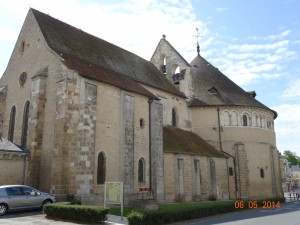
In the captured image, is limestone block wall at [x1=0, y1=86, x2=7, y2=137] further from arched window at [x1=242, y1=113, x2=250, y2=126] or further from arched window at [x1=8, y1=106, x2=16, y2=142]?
arched window at [x1=242, y1=113, x2=250, y2=126]

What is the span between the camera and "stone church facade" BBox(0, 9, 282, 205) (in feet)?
62.8

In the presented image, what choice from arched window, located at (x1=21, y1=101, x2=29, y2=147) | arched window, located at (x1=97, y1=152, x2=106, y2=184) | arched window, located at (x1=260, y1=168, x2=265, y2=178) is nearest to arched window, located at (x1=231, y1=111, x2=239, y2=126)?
arched window, located at (x1=260, y1=168, x2=265, y2=178)

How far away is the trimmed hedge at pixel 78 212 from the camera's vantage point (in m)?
14.0

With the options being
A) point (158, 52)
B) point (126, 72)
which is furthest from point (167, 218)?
point (158, 52)

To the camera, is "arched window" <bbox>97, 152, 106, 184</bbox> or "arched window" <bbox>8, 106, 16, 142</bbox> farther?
"arched window" <bbox>8, 106, 16, 142</bbox>

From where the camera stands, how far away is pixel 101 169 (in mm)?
20281

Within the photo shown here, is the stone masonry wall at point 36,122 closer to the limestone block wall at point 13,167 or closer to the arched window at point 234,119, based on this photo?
the limestone block wall at point 13,167

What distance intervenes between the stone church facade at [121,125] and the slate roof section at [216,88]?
21 cm

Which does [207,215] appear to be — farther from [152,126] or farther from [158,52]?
[158,52]

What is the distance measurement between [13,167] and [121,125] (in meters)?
→ 7.37

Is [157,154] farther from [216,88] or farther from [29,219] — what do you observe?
[216,88]

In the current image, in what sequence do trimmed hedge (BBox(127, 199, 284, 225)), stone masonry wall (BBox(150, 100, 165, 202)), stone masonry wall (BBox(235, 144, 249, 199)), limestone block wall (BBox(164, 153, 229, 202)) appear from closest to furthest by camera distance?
trimmed hedge (BBox(127, 199, 284, 225)), stone masonry wall (BBox(150, 100, 165, 202)), limestone block wall (BBox(164, 153, 229, 202)), stone masonry wall (BBox(235, 144, 249, 199))

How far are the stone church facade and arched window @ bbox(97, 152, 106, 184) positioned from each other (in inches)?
2.5

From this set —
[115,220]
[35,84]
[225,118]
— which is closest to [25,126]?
[35,84]
